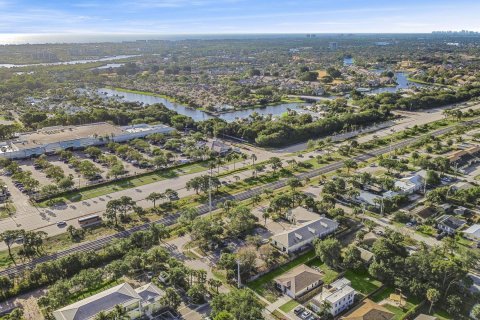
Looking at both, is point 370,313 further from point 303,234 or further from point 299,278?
point 303,234

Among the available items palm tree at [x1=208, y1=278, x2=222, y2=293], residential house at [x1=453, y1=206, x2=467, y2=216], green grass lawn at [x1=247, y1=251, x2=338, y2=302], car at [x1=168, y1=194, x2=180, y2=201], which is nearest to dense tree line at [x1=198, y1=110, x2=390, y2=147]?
car at [x1=168, y1=194, x2=180, y2=201]

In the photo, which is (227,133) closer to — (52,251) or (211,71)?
(52,251)

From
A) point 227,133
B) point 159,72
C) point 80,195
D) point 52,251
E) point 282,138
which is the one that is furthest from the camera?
point 159,72

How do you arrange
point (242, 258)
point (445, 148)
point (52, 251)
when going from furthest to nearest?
1. point (445, 148)
2. point (52, 251)
3. point (242, 258)

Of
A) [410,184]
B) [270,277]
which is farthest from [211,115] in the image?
[270,277]

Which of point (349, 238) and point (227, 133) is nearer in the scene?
point (349, 238)

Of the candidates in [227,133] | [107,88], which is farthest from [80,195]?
[107,88]

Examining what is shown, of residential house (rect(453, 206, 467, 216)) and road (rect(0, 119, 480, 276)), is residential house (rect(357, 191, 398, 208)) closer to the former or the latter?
residential house (rect(453, 206, 467, 216))
